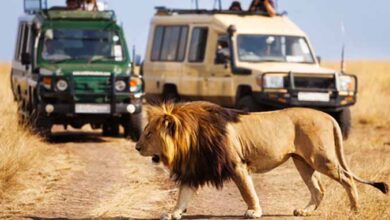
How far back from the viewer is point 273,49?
819 inches

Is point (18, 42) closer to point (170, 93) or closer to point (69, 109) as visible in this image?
point (170, 93)

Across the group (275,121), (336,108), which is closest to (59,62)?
(336,108)

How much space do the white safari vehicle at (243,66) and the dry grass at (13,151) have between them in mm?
4164

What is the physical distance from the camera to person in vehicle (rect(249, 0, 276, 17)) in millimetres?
21969

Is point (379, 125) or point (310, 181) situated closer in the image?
point (310, 181)

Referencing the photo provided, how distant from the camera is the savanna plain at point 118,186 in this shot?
1062cm

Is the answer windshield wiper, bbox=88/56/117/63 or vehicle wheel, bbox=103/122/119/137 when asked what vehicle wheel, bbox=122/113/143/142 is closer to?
vehicle wheel, bbox=103/122/119/137

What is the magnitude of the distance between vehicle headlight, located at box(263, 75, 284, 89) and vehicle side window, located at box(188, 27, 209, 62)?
2.34 m

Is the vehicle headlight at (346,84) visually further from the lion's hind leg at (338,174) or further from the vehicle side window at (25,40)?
the lion's hind leg at (338,174)

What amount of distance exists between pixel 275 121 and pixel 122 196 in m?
2.15

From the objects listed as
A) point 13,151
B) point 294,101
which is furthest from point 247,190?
point 294,101

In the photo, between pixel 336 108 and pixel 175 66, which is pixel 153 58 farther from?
pixel 336 108

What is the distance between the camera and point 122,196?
11.9 metres

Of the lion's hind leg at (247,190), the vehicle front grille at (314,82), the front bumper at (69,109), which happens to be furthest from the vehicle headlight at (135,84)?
the lion's hind leg at (247,190)
